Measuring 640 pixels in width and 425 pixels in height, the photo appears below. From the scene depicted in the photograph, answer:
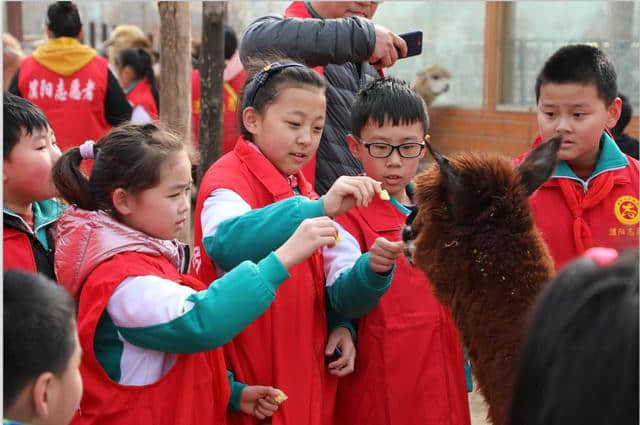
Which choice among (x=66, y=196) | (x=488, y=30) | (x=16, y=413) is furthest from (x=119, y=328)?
(x=488, y=30)

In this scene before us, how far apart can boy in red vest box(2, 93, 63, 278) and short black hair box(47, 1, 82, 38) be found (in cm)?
527

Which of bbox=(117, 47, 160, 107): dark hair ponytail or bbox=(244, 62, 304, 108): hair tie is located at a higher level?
bbox=(244, 62, 304, 108): hair tie

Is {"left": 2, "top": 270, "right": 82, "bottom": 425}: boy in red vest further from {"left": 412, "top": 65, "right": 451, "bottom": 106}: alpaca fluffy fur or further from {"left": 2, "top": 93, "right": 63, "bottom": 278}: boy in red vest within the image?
{"left": 412, "top": 65, "right": 451, "bottom": 106}: alpaca fluffy fur

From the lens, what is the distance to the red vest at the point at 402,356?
3.00 meters

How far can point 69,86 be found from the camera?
7.86 metres

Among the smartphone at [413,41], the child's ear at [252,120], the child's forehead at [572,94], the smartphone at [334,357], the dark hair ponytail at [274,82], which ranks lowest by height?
the smartphone at [334,357]

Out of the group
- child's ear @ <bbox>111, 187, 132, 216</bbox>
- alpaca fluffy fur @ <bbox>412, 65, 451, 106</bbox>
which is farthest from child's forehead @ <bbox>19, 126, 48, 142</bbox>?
alpaca fluffy fur @ <bbox>412, 65, 451, 106</bbox>

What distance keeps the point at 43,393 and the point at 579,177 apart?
225 cm

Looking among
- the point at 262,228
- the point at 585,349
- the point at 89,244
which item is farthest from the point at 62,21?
the point at 585,349

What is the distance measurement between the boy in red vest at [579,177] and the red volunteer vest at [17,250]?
5.94ft

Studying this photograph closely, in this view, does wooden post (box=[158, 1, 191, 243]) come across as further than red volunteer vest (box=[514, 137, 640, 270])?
Yes

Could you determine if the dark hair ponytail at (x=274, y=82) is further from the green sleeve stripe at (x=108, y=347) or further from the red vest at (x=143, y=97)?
the red vest at (x=143, y=97)

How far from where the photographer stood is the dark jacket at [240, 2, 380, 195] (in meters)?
3.30

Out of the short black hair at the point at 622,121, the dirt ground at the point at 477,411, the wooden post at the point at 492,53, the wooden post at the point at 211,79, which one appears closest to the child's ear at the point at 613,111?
the dirt ground at the point at 477,411
